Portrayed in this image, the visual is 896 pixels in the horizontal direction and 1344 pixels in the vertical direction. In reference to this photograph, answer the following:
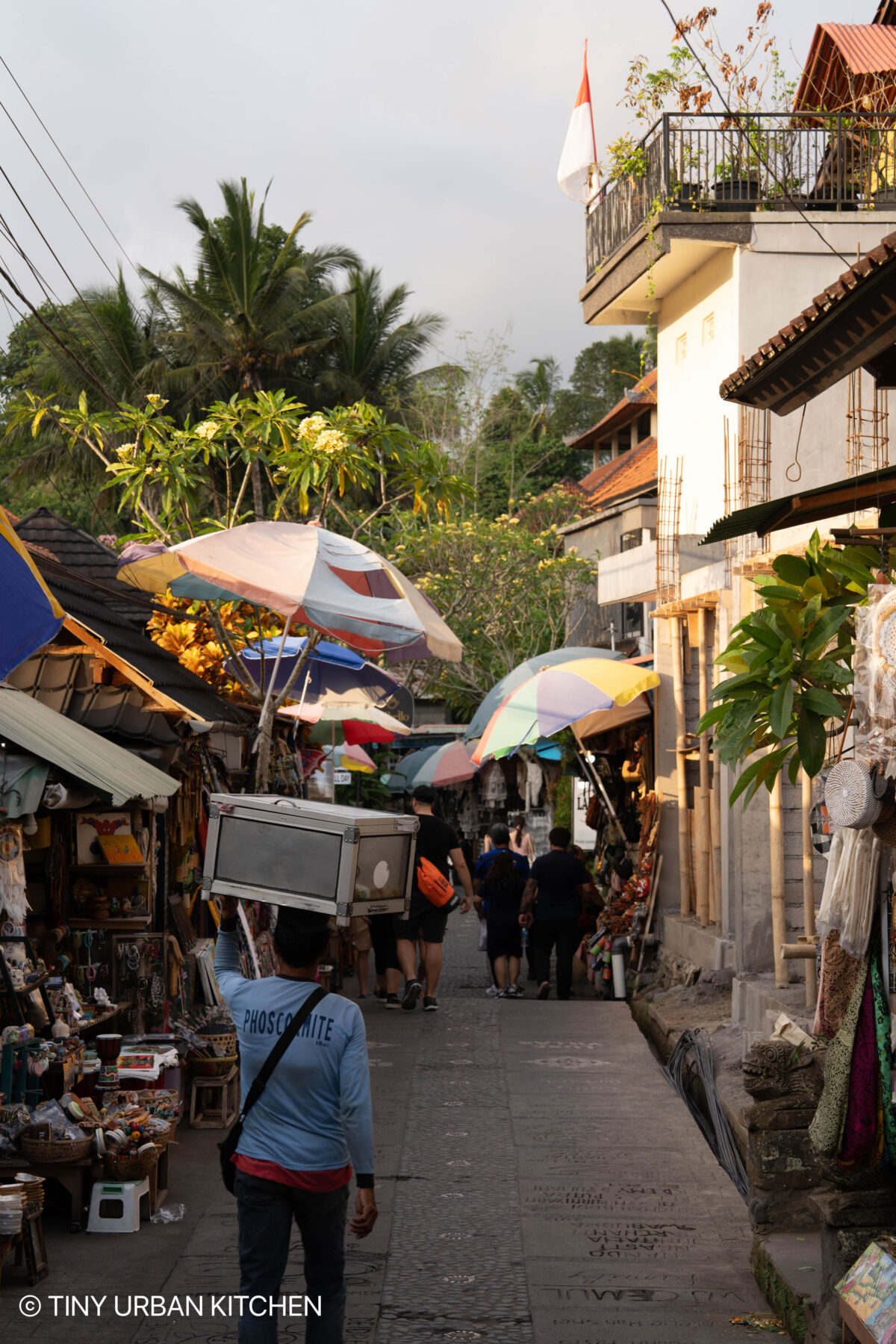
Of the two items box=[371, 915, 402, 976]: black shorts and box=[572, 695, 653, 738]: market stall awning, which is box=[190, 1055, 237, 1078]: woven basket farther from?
box=[572, 695, 653, 738]: market stall awning

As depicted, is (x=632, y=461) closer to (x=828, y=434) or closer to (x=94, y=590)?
(x=828, y=434)

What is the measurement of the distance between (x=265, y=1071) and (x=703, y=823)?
8.50 m

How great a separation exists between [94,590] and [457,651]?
2.80m

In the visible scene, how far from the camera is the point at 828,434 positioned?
11852 mm

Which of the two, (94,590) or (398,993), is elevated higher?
(94,590)

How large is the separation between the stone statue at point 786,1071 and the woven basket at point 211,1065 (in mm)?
3413

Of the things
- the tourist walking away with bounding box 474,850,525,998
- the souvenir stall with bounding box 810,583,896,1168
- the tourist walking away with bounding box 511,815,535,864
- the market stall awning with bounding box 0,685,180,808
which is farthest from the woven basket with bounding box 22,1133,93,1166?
the tourist walking away with bounding box 511,815,535,864

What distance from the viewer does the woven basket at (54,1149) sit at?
565 centimetres

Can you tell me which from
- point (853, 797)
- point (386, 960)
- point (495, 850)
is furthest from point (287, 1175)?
point (495, 850)

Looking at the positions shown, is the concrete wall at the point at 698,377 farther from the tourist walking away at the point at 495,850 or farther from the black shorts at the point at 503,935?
the black shorts at the point at 503,935

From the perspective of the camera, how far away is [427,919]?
464 inches

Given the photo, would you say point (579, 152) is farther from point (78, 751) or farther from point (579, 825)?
point (579, 825)

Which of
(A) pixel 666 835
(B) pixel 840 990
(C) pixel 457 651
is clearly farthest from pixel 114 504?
(B) pixel 840 990

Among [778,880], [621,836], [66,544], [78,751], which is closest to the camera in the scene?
[78,751]
